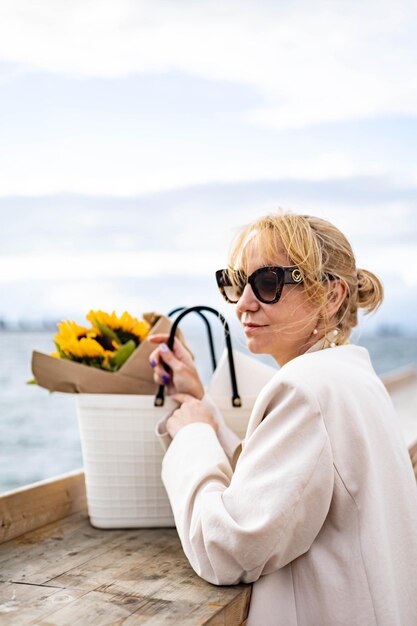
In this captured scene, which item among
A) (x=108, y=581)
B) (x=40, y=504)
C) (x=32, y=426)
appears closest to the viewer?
(x=108, y=581)

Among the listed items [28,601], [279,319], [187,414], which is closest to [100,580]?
[28,601]

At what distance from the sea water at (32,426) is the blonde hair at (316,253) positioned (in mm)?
12684

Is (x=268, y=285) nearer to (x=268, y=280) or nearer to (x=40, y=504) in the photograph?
(x=268, y=280)

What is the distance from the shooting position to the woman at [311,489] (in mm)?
1249

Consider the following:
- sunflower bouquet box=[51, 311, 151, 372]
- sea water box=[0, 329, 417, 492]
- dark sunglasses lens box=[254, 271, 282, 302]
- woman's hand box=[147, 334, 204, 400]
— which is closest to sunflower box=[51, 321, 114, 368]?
sunflower bouquet box=[51, 311, 151, 372]

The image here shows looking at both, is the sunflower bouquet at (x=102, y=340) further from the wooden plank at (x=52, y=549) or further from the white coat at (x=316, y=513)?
the white coat at (x=316, y=513)

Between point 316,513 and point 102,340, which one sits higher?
point 102,340

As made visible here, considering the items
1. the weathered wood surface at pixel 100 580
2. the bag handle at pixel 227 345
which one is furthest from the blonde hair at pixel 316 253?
the weathered wood surface at pixel 100 580

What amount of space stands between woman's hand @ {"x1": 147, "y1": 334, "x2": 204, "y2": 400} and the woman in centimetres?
30

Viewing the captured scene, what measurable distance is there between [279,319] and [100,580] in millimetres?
626

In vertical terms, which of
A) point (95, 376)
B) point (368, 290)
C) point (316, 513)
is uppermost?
point (368, 290)

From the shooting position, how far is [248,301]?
155 cm

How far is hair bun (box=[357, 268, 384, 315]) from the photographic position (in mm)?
1590

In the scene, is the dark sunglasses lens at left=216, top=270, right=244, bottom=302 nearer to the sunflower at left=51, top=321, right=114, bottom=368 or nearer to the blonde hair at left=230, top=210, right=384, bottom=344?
the blonde hair at left=230, top=210, right=384, bottom=344
